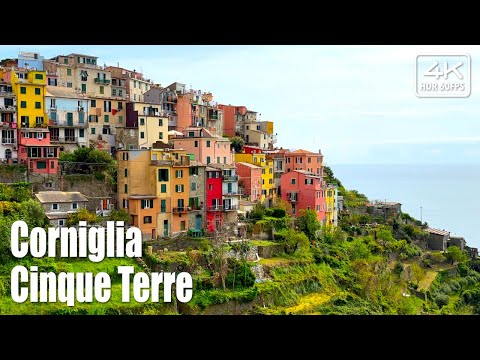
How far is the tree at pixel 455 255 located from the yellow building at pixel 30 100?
472 inches

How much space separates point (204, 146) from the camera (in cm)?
1323

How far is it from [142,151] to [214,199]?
1.91 metres

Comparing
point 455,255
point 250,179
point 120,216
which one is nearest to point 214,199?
point 250,179

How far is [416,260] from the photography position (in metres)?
16.2

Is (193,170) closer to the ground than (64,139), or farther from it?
closer to the ground

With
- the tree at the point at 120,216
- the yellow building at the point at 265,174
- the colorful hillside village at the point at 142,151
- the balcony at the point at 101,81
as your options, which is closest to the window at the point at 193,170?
the colorful hillside village at the point at 142,151

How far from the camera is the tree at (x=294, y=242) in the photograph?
11.8 meters

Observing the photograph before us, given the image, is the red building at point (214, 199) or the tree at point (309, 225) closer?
the red building at point (214, 199)

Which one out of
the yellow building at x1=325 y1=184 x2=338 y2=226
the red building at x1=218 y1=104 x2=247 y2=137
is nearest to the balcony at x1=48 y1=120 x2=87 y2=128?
the yellow building at x1=325 y1=184 x2=338 y2=226

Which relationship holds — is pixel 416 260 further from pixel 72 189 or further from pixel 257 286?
pixel 72 189

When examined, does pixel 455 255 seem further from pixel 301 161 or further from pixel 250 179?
pixel 250 179

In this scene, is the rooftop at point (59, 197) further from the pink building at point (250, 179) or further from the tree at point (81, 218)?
the pink building at point (250, 179)
